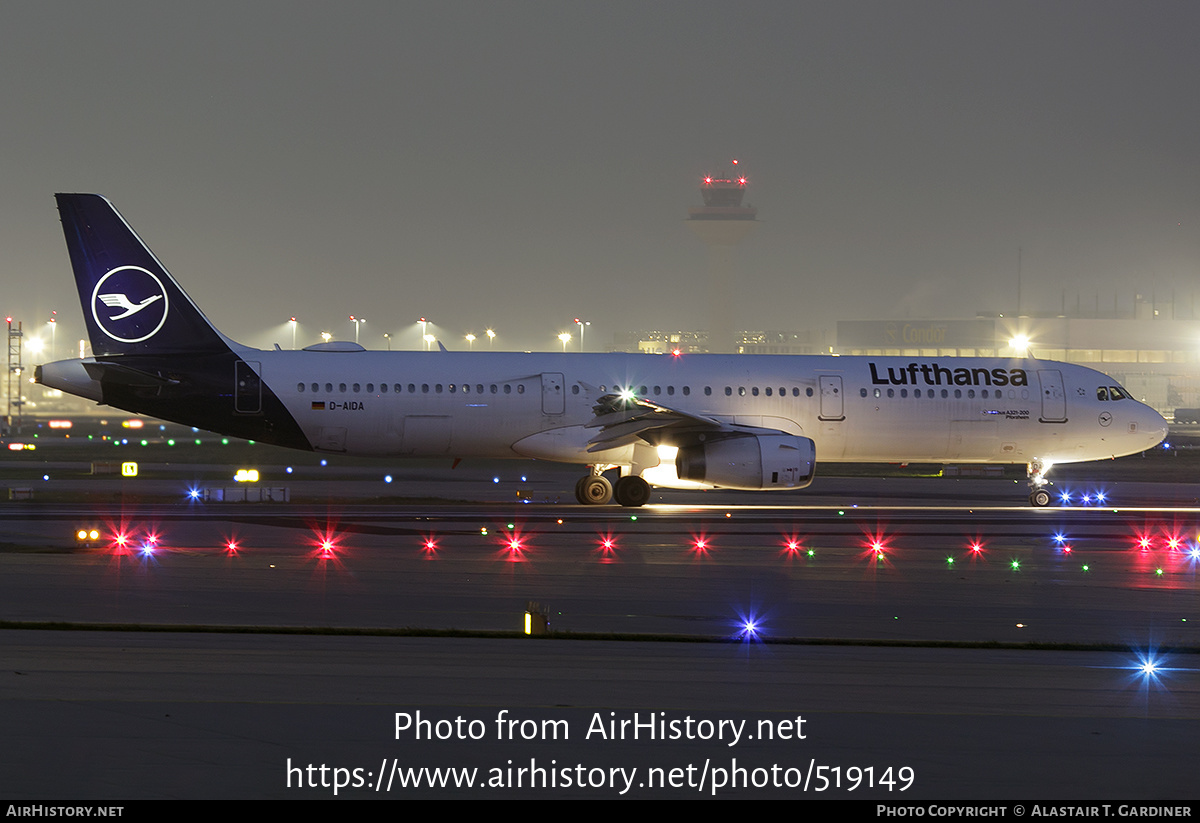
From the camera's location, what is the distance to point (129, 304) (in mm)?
30547

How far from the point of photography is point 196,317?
31.0 metres

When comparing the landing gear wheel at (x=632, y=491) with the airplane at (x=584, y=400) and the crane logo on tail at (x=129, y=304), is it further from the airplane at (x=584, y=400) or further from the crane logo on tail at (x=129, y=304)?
the crane logo on tail at (x=129, y=304)

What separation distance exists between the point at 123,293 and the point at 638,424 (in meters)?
13.2

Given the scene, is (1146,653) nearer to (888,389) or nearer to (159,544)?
(159,544)

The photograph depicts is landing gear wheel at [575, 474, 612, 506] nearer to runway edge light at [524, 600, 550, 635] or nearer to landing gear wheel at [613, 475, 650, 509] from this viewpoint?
landing gear wheel at [613, 475, 650, 509]

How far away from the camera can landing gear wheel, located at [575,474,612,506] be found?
1232 inches

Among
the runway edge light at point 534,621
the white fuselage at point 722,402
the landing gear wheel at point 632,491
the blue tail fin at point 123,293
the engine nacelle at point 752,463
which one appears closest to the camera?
the runway edge light at point 534,621

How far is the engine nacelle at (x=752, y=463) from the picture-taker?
28.7m

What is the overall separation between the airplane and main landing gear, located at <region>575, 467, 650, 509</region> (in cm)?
5

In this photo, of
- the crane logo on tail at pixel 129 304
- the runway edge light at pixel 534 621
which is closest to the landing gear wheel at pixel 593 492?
the crane logo on tail at pixel 129 304

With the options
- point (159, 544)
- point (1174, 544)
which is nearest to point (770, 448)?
point (1174, 544)

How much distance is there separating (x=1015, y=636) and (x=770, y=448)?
47.8 ft

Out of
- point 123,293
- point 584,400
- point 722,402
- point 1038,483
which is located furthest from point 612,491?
point 123,293

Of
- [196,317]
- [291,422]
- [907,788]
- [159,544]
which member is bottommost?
[907,788]
